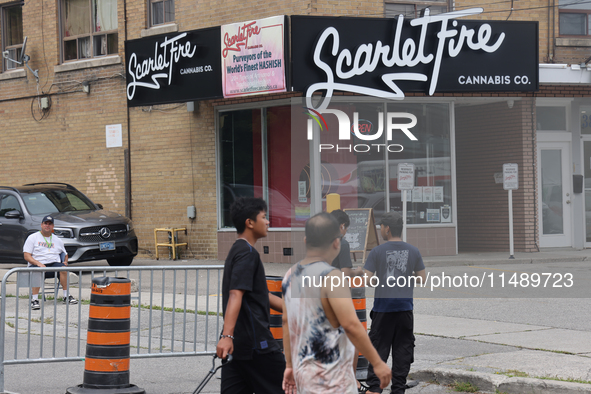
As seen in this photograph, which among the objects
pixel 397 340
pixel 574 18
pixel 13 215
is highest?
pixel 574 18

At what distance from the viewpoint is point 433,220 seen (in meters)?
16.1

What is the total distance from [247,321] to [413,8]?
12.8 m

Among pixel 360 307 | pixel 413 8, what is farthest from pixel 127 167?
pixel 360 307

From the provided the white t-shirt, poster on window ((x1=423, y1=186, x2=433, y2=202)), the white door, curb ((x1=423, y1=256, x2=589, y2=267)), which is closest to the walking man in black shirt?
the white t-shirt

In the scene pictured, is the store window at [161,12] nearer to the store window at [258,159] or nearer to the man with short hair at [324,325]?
the store window at [258,159]

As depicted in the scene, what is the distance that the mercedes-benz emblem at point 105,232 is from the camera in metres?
14.3

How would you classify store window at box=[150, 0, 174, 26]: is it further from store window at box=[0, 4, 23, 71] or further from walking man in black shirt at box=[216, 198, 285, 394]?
walking man in black shirt at box=[216, 198, 285, 394]

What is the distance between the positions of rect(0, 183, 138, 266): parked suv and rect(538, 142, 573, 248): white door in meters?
9.74

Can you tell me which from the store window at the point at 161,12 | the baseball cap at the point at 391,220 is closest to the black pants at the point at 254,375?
the baseball cap at the point at 391,220

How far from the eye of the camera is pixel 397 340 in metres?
5.75

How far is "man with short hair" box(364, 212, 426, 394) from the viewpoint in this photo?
5691 mm

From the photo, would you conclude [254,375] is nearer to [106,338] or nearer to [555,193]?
[106,338]

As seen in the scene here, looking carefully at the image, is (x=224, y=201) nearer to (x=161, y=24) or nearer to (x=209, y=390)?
(x=161, y=24)

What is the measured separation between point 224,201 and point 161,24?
15.7ft
